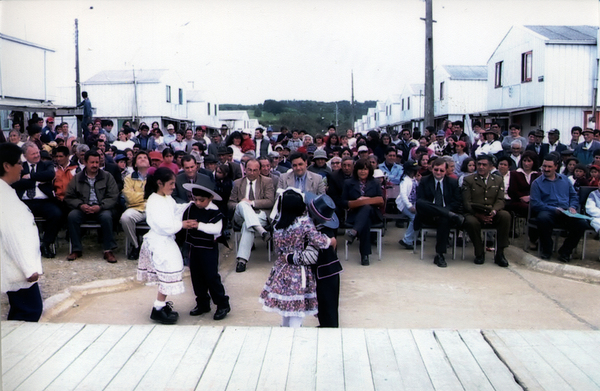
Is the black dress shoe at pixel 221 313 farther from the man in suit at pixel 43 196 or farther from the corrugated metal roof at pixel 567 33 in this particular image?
the corrugated metal roof at pixel 567 33

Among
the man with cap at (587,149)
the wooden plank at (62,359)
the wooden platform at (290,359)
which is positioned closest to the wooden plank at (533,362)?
the wooden platform at (290,359)

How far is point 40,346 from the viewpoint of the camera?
3297 millimetres

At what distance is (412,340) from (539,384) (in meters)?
0.72

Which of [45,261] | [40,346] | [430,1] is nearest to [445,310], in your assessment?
[40,346]

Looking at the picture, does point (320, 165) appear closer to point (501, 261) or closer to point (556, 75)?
point (501, 261)

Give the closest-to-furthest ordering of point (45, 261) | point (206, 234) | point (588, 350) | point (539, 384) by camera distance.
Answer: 1. point (539, 384)
2. point (588, 350)
3. point (206, 234)
4. point (45, 261)

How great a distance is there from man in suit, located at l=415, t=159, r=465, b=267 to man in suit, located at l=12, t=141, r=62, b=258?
14.8 ft

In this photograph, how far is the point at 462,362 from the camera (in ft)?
10.0

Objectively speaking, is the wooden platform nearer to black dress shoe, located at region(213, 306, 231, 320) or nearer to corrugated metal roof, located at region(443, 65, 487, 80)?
black dress shoe, located at region(213, 306, 231, 320)

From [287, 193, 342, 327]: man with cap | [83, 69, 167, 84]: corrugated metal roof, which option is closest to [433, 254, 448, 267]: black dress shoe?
[287, 193, 342, 327]: man with cap

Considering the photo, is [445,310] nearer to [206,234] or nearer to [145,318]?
[206,234]

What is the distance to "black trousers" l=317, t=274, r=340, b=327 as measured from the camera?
4348mm

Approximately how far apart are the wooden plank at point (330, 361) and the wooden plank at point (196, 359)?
1.93 ft

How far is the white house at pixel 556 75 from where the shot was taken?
61.5ft
